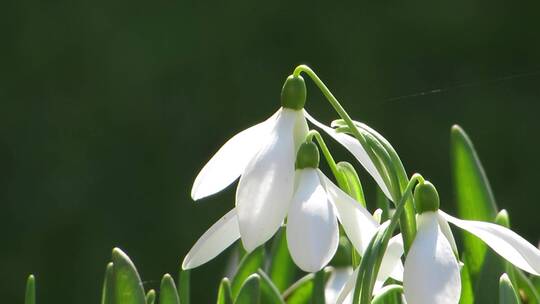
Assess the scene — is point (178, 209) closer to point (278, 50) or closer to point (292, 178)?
point (278, 50)

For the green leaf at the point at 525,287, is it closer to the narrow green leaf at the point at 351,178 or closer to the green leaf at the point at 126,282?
the narrow green leaf at the point at 351,178

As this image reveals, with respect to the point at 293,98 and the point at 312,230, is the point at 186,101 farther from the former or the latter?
the point at 312,230

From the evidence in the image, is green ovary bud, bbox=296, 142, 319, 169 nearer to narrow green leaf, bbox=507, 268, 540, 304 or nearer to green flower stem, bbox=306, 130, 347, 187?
green flower stem, bbox=306, 130, 347, 187

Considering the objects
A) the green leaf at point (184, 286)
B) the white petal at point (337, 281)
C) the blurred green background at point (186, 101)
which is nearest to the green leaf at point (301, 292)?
the white petal at point (337, 281)

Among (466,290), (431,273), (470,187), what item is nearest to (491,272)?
(466,290)

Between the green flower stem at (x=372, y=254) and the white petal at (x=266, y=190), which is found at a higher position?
the white petal at (x=266, y=190)

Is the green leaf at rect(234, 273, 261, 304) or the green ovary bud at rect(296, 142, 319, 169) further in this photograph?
the green leaf at rect(234, 273, 261, 304)

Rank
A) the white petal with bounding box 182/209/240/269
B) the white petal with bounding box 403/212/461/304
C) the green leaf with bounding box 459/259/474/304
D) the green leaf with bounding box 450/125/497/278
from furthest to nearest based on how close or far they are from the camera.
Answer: the green leaf with bounding box 450/125/497/278 → the green leaf with bounding box 459/259/474/304 → the white petal with bounding box 182/209/240/269 → the white petal with bounding box 403/212/461/304

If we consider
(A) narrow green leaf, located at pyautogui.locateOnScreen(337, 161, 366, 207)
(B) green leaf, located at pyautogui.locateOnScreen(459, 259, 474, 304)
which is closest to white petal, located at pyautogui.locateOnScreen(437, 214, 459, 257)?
(A) narrow green leaf, located at pyautogui.locateOnScreen(337, 161, 366, 207)

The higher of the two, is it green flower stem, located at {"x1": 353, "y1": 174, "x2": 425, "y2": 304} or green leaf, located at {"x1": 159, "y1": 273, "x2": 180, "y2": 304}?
green flower stem, located at {"x1": 353, "y1": 174, "x2": 425, "y2": 304}
